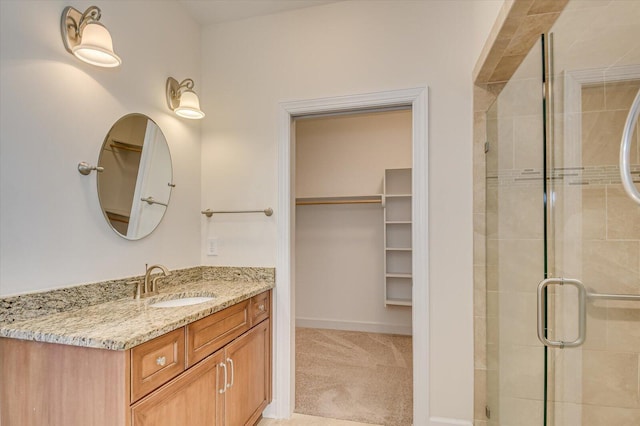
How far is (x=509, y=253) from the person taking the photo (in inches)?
67.1

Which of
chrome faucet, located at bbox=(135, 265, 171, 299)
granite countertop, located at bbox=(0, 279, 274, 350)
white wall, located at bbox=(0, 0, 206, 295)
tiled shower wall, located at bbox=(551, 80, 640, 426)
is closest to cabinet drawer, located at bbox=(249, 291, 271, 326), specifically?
granite countertop, located at bbox=(0, 279, 274, 350)

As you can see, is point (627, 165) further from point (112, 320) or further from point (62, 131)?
point (62, 131)

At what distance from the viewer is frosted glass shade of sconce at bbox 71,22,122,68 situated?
4.69 ft

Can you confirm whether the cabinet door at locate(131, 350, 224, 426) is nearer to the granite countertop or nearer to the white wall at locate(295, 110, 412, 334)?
the granite countertop

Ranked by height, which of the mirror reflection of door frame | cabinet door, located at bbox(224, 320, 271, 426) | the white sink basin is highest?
the mirror reflection of door frame

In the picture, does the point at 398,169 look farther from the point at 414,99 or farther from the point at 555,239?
the point at 555,239

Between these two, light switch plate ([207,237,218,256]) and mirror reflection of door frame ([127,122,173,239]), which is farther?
light switch plate ([207,237,218,256])

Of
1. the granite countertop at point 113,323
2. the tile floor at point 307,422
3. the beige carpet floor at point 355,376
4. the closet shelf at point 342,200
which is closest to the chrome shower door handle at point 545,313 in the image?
the beige carpet floor at point 355,376

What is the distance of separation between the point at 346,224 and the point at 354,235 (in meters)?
0.16

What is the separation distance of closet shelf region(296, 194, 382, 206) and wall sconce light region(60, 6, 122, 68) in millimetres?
2627

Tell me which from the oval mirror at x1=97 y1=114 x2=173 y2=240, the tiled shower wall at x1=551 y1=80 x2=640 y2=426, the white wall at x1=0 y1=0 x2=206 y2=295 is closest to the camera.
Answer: the white wall at x1=0 y1=0 x2=206 y2=295

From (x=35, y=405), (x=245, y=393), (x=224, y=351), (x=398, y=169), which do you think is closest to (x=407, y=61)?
(x=398, y=169)

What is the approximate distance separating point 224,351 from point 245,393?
39 centimetres

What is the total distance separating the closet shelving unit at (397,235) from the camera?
3691 millimetres
